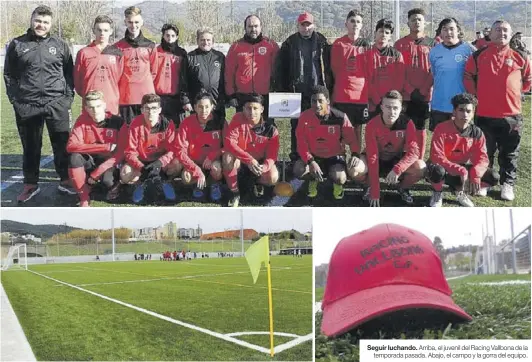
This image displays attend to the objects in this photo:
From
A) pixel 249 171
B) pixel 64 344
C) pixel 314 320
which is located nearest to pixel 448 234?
pixel 314 320

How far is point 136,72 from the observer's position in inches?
194

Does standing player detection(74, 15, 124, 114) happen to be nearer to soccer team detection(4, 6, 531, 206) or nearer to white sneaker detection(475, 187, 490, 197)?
soccer team detection(4, 6, 531, 206)

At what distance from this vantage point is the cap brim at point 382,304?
129 inches

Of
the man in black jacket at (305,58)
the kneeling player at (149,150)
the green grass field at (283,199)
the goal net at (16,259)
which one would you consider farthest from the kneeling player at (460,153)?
the goal net at (16,259)

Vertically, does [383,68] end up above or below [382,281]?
above

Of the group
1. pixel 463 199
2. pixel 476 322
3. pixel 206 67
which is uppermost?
pixel 206 67

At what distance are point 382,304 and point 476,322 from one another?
4.07 feet

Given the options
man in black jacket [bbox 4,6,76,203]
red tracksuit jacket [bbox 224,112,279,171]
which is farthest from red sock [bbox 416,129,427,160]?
man in black jacket [bbox 4,6,76,203]

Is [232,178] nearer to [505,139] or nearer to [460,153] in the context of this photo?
[460,153]

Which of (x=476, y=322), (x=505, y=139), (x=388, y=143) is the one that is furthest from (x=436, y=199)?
(x=476, y=322)

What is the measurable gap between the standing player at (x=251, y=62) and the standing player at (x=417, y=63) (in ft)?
3.44

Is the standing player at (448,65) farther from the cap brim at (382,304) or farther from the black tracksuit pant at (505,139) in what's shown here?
the cap brim at (382,304)

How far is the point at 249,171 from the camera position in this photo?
470cm

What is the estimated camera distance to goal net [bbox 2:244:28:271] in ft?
15.0
